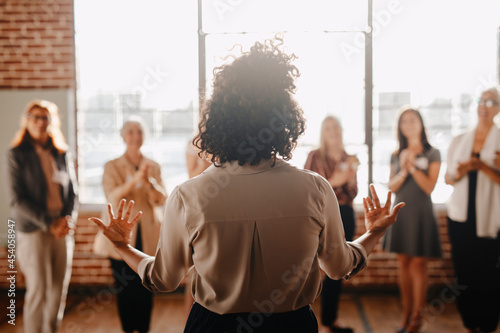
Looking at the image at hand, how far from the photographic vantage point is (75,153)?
4.09 m

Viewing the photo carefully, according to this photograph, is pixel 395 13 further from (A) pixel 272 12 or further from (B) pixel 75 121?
(B) pixel 75 121

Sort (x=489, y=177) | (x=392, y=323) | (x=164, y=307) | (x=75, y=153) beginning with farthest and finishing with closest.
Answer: (x=75, y=153) → (x=164, y=307) → (x=392, y=323) → (x=489, y=177)

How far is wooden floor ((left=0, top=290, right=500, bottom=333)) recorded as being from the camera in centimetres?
331

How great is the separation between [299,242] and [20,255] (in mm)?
2200

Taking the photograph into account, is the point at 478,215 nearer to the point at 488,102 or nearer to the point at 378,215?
the point at 488,102

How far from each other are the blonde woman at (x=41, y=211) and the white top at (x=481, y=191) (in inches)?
102

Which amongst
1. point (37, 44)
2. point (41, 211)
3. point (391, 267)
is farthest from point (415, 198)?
point (37, 44)

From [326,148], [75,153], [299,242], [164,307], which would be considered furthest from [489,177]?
[75,153]

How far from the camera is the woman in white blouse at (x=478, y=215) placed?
9.37 feet

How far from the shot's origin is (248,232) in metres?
1.05

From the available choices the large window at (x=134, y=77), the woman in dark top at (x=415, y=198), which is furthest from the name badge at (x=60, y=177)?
the woman in dark top at (x=415, y=198)

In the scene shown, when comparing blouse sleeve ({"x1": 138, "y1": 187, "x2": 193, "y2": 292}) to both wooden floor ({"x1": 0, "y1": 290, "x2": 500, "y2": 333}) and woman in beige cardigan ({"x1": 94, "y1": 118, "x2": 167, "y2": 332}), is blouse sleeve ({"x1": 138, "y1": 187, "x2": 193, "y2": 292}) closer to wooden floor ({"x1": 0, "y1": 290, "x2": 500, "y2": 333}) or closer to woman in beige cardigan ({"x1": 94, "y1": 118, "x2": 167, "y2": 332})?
woman in beige cardigan ({"x1": 94, "y1": 118, "x2": 167, "y2": 332})

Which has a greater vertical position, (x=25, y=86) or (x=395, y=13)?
(x=395, y=13)

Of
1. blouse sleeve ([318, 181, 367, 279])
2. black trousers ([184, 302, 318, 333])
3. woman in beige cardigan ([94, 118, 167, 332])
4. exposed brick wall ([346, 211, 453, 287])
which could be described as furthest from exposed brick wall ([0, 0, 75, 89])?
blouse sleeve ([318, 181, 367, 279])
